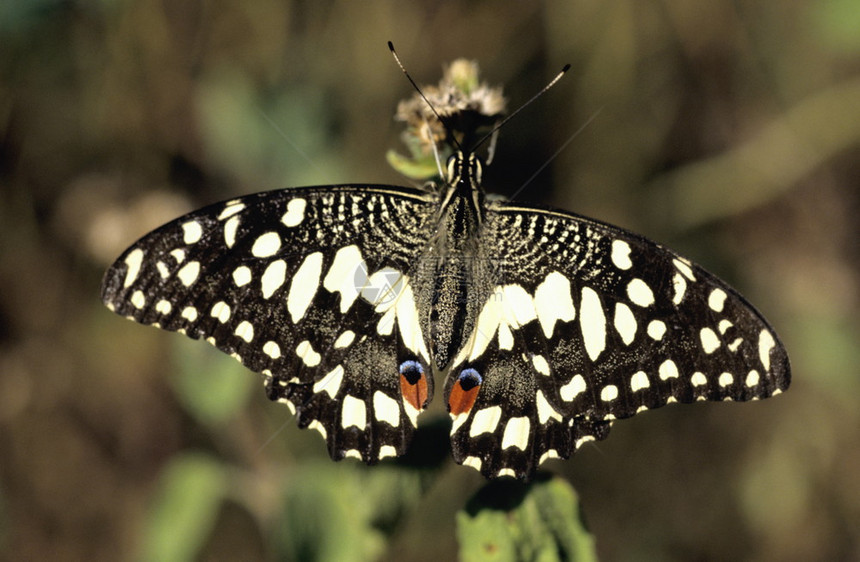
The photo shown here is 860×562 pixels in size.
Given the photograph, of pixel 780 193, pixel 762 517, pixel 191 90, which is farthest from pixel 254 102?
pixel 762 517

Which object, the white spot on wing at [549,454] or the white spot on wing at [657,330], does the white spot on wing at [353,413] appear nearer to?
the white spot on wing at [549,454]

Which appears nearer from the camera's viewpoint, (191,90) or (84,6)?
(84,6)

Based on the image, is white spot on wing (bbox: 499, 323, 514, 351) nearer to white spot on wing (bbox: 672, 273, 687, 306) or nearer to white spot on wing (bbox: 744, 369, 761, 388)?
white spot on wing (bbox: 672, 273, 687, 306)

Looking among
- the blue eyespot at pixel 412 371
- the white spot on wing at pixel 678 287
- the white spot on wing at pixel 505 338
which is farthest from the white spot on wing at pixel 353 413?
the white spot on wing at pixel 678 287

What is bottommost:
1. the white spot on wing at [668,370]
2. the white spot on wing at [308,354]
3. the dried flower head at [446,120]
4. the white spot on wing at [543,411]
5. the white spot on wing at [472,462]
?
the white spot on wing at [472,462]

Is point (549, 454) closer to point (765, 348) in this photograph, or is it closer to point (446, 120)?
point (765, 348)

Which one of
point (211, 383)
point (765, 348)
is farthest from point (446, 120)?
point (211, 383)

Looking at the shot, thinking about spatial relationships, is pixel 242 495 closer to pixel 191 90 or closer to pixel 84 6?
pixel 191 90
